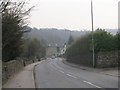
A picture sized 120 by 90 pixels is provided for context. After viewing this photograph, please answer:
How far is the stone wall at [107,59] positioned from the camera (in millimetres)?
47219

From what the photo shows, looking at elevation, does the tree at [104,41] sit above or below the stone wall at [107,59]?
above

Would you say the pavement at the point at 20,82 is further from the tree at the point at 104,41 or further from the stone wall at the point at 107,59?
the tree at the point at 104,41

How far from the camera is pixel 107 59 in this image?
159 feet

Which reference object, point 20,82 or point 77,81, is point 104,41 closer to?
point 77,81

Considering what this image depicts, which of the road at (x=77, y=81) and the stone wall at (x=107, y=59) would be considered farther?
the stone wall at (x=107, y=59)

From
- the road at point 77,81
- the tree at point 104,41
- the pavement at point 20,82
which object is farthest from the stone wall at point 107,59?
the pavement at point 20,82

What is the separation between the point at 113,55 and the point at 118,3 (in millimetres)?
9599

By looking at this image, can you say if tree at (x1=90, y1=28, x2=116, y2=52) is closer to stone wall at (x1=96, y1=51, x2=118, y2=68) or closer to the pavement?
stone wall at (x1=96, y1=51, x2=118, y2=68)

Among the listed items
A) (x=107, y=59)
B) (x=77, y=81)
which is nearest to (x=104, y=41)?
(x=107, y=59)

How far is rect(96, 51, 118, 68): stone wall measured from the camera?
47.2m

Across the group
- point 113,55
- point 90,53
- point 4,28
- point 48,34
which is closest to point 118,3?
point 113,55

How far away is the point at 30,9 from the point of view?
24188 millimetres

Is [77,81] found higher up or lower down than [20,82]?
higher up

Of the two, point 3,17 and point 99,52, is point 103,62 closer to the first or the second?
point 99,52
